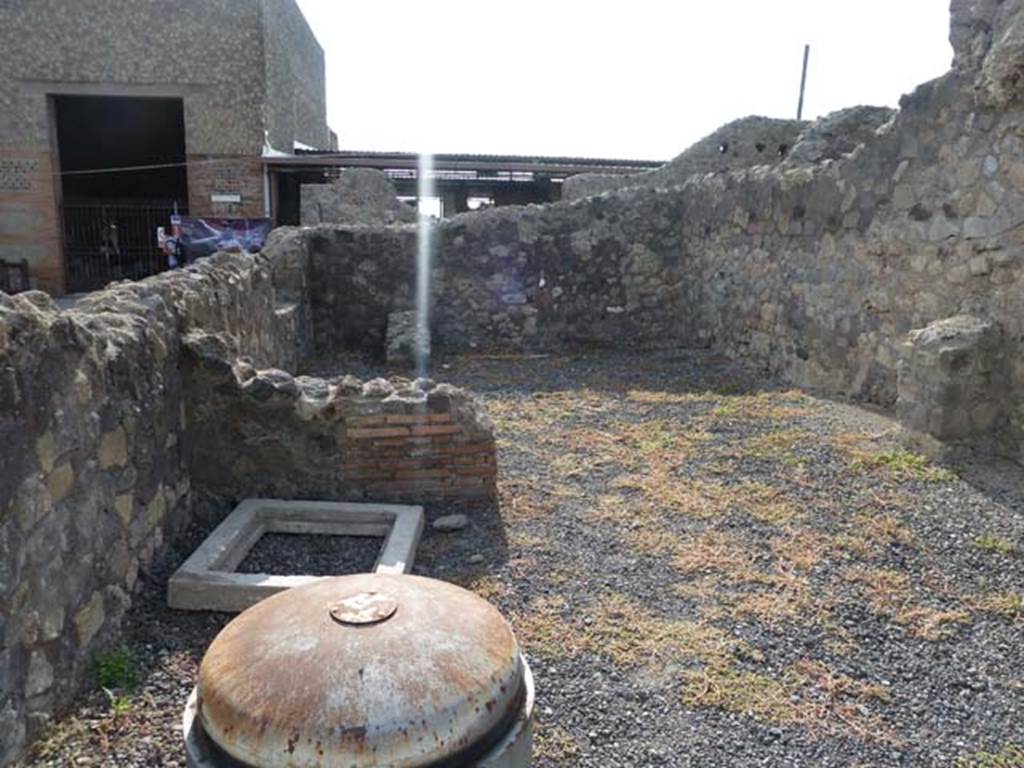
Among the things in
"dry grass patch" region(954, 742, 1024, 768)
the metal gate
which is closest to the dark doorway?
the metal gate

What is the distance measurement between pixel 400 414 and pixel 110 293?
1.56m

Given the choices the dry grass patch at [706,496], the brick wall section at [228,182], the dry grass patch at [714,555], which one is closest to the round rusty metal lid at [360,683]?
the dry grass patch at [714,555]

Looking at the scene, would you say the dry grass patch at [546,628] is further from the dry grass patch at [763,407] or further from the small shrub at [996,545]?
the dry grass patch at [763,407]

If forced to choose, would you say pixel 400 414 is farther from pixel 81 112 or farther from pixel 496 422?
pixel 81 112

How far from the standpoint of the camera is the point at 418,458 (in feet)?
13.8

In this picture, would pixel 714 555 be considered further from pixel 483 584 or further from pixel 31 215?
pixel 31 215

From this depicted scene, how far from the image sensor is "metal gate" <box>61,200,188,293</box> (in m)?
19.3

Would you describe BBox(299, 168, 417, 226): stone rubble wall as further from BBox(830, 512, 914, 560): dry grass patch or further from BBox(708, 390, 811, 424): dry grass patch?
BBox(830, 512, 914, 560): dry grass patch

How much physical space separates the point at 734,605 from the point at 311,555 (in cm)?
191

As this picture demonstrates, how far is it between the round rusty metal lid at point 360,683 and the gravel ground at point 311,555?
1.55 m

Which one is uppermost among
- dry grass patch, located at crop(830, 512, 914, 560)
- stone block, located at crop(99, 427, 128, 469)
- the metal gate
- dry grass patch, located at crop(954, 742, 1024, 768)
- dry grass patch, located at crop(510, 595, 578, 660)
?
the metal gate

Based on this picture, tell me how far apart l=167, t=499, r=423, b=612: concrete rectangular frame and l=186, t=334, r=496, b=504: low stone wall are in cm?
15

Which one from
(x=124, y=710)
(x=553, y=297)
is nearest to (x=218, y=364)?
(x=124, y=710)

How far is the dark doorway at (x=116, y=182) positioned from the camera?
19484 millimetres
